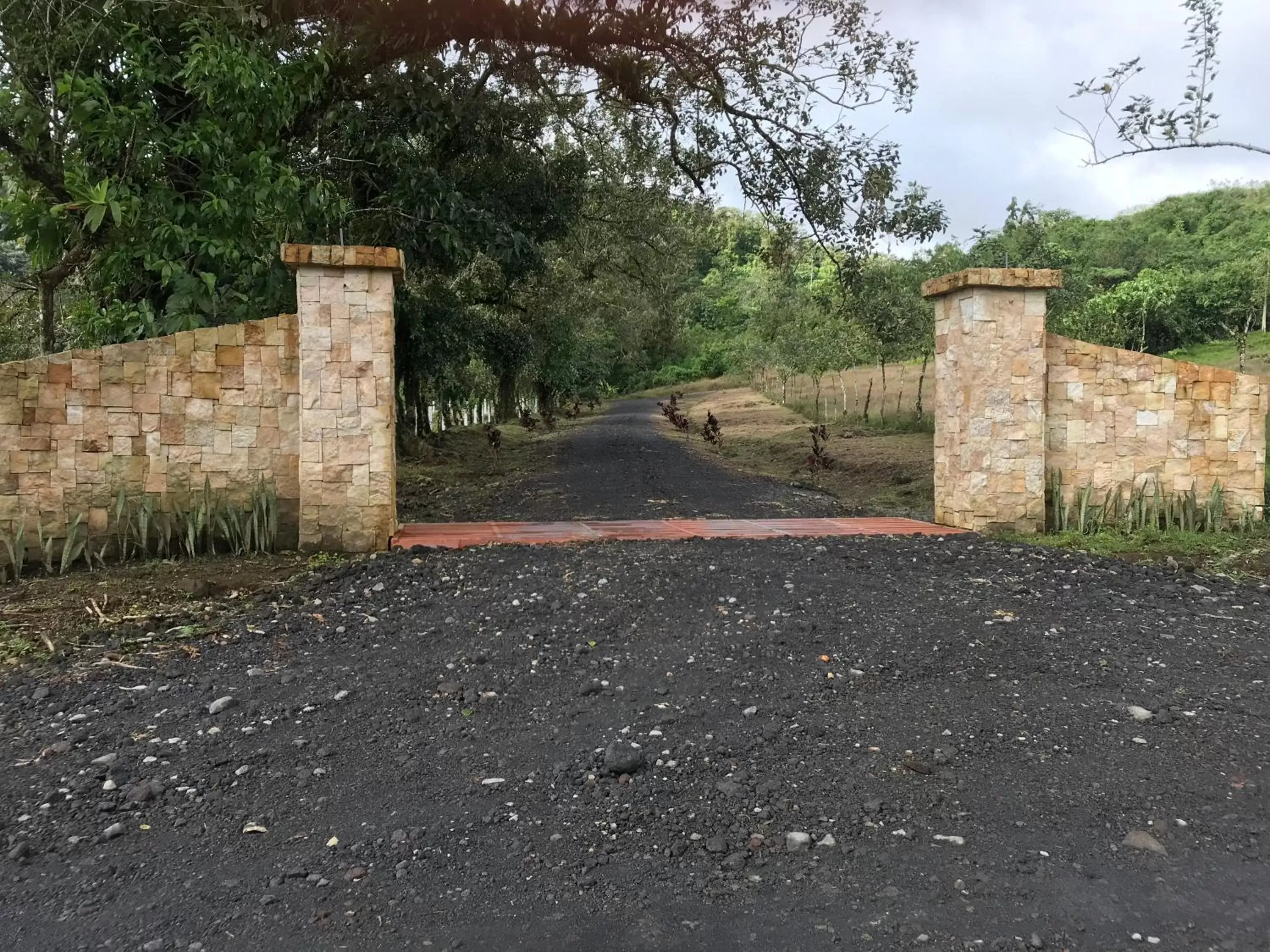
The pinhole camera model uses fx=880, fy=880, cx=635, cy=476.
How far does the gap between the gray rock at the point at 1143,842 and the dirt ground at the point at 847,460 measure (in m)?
5.54

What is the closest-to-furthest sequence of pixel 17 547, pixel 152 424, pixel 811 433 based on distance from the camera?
pixel 17 547
pixel 152 424
pixel 811 433

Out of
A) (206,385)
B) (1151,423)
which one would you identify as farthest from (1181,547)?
(206,385)

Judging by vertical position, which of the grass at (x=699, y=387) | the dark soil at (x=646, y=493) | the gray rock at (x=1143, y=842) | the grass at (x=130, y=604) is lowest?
the gray rock at (x=1143, y=842)

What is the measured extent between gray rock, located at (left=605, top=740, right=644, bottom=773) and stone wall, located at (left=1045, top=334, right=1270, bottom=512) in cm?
529

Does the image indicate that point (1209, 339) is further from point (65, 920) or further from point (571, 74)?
point (65, 920)

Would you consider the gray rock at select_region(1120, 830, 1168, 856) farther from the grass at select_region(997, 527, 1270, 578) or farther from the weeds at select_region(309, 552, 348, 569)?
the weeds at select_region(309, 552, 348, 569)

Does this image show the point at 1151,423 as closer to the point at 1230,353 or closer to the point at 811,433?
the point at 811,433

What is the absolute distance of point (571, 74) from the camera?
12375 millimetres

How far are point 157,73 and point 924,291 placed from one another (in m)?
6.67

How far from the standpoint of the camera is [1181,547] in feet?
21.1

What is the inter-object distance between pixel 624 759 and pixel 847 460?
1225 cm

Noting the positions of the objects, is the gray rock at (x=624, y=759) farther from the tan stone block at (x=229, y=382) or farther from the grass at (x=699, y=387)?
the grass at (x=699, y=387)

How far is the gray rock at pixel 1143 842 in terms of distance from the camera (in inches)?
95.5

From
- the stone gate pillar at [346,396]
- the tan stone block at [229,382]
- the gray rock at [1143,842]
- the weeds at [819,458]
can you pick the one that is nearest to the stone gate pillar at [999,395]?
the stone gate pillar at [346,396]
